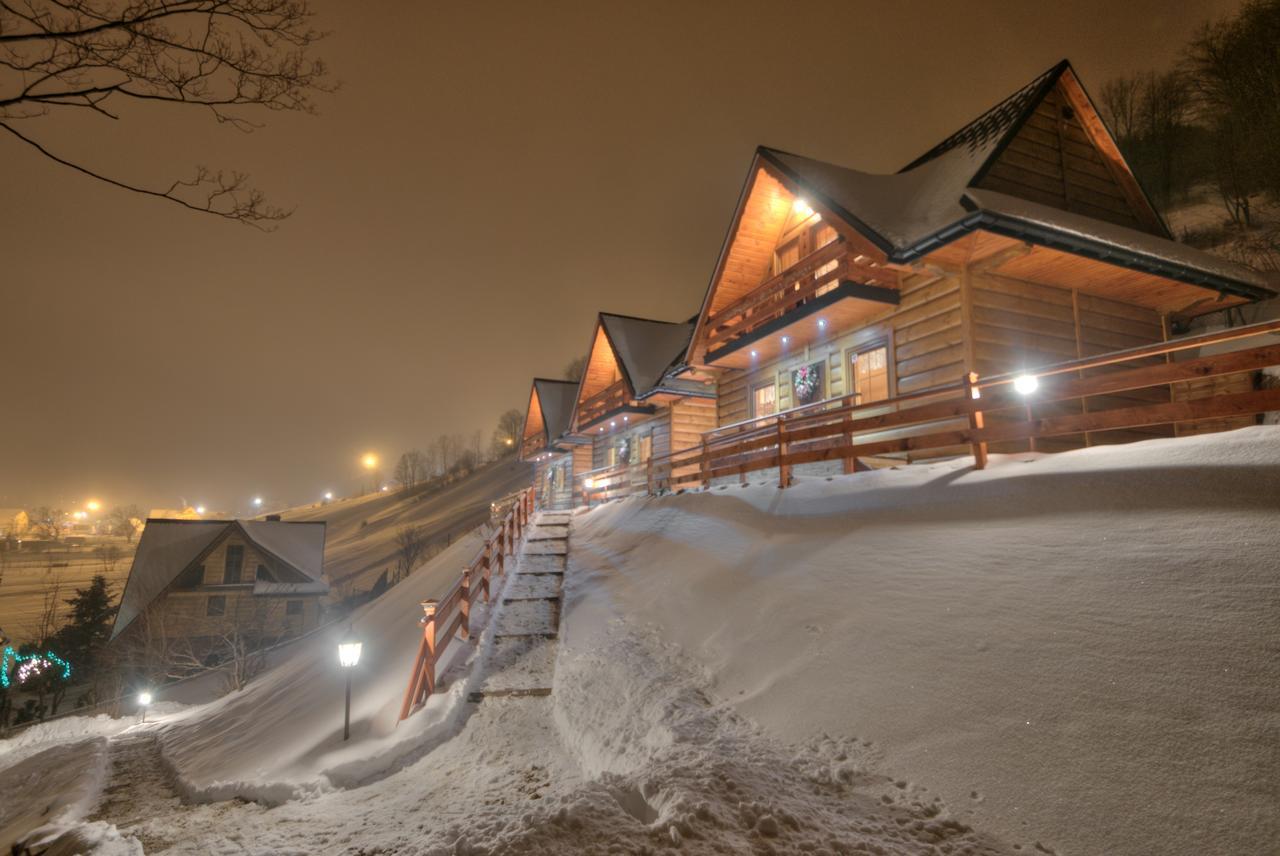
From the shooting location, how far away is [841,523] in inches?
319

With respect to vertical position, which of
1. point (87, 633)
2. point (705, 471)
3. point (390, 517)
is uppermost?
point (705, 471)

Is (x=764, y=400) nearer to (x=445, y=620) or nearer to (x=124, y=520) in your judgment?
Result: (x=445, y=620)

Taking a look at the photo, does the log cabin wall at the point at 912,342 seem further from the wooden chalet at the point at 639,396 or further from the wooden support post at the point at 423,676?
the wooden support post at the point at 423,676

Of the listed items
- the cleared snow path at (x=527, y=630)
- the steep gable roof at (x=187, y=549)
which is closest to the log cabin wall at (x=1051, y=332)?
the cleared snow path at (x=527, y=630)

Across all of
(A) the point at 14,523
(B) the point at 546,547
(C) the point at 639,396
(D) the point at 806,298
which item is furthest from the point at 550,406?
(A) the point at 14,523

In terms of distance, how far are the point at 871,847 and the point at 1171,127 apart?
4972cm

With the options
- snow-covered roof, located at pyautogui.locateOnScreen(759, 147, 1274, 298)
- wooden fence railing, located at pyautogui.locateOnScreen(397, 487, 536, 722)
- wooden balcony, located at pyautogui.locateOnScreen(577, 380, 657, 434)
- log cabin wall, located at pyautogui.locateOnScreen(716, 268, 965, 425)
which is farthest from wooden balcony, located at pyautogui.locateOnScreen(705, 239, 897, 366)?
wooden fence railing, located at pyautogui.locateOnScreen(397, 487, 536, 722)

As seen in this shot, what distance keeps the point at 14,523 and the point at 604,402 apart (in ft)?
411

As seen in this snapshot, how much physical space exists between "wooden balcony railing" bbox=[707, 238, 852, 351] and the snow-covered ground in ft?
18.0

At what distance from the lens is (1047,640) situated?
4.28 meters

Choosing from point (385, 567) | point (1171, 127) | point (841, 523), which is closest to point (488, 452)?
point (385, 567)

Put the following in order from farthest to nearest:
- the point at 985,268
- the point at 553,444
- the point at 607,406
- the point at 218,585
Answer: the point at 218,585, the point at 553,444, the point at 607,406, the point at 985,268

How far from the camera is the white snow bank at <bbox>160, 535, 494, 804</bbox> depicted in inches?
272

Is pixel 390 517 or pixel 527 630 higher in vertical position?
pixel 527 630
